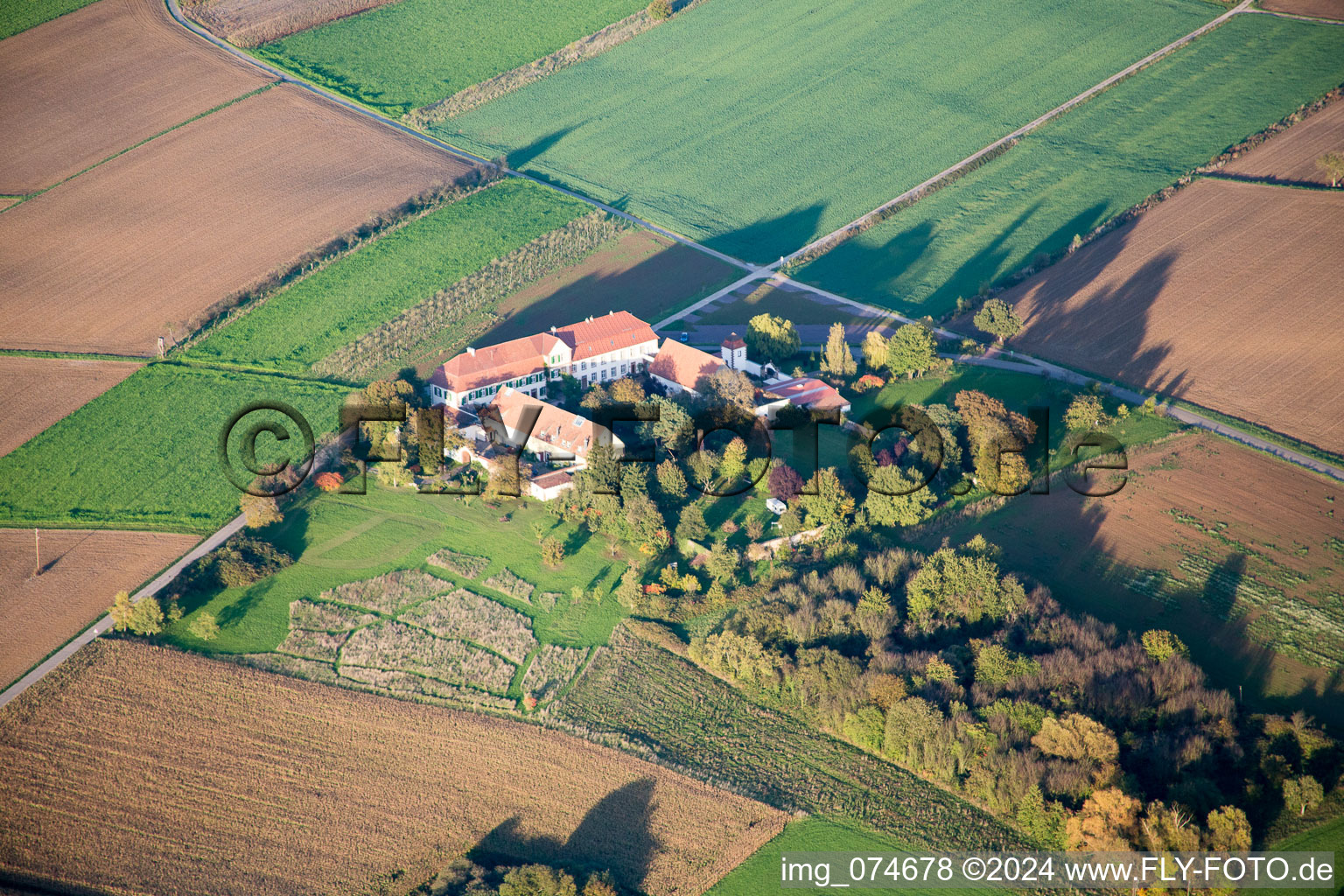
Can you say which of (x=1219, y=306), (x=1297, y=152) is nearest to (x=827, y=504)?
(x=1219, y=306)

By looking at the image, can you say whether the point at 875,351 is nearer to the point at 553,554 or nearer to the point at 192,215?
the point at 553,554

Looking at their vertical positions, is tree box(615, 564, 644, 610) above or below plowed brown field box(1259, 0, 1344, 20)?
below

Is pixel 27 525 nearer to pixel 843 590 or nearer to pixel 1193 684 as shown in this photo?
pixel 843 590

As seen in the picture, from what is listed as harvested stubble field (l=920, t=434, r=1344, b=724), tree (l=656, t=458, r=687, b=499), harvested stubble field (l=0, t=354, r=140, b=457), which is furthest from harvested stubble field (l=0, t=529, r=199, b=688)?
harvested stubble field (l=920, t=434, r=1344, b=724)

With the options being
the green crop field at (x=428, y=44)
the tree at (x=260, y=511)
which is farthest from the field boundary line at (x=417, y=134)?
the tree at (x=260, y=511)

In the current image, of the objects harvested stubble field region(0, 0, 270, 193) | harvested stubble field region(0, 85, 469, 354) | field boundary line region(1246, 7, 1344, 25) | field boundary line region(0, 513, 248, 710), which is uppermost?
harvested stubble field region(0, 0, 270, 193)

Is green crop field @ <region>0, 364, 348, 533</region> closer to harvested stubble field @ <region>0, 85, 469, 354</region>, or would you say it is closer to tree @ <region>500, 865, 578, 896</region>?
harvested stubble field @ <region>0, 85, 469, 354</region>

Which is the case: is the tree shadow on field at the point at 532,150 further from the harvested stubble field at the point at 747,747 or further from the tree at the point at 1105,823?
the tree at the point at 1105,823
